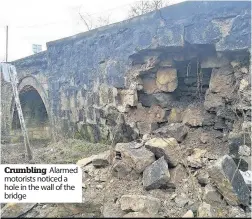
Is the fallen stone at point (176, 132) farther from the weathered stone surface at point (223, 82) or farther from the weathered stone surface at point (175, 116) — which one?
the weathered stone surface at point (223, 82)

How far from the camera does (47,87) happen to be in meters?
7.52

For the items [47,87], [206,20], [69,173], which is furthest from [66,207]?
[47,87]

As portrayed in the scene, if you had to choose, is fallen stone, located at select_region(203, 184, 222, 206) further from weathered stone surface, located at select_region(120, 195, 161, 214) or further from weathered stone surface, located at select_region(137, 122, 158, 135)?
weathered stone surface, located at select_region(137, 122, 158, 135)

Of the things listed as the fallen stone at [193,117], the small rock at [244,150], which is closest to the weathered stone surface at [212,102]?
the fallen stone at [193,117]

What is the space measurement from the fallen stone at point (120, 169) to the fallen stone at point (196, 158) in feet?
2.21

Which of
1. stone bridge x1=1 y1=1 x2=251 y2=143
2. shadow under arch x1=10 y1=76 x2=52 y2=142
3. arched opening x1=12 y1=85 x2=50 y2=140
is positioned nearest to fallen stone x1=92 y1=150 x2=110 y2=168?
stone bridge x1=1 y1=1 x2=251 y2=143

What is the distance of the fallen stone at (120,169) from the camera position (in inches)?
138

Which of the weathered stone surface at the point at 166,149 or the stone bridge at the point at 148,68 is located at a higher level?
the stone bridge at the point at 148,68

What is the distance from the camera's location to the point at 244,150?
325 centimetres

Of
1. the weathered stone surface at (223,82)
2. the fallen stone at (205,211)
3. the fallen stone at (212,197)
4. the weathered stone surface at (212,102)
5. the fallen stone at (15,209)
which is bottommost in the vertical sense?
the fallen stone at (15,209)

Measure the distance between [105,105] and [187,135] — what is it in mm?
1825

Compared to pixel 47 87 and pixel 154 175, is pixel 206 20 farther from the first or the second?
pixel 47 87
